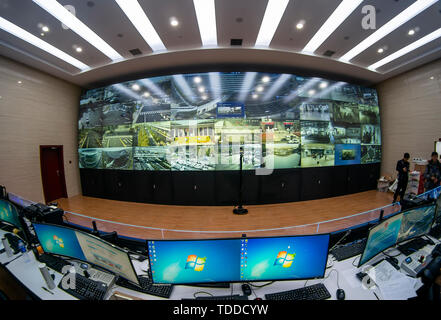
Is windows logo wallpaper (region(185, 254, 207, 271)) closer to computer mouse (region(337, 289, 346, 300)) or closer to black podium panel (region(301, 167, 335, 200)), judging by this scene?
computer mouse (region(337, 289, 346, 300))

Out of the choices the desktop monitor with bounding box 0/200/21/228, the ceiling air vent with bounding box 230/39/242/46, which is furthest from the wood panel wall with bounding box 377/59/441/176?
the desktop monitor with bounding box 0/200/21/228

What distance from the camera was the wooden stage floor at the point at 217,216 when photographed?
2838mm

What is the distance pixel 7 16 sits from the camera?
103 inches

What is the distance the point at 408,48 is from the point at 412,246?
16.9 feet

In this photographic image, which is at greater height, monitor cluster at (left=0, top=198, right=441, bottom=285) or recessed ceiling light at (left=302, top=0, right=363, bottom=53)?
recessed ceiling light at (left=302, top=0, right=363, bottom=53)

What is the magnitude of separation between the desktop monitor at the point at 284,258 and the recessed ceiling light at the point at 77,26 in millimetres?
4600

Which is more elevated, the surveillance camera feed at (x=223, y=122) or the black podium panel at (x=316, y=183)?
the surveillance camera feed at (x=223, y=122)

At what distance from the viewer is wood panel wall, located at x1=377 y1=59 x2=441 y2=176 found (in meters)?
4.29

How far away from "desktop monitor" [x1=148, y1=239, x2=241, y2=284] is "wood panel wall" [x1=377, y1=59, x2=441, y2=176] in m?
7.03

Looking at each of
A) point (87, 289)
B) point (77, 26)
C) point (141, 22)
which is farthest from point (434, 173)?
point (77, 26)

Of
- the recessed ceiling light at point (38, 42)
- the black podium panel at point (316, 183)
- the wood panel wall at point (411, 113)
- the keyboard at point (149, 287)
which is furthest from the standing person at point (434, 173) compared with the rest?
the recessed ceiling light at point (38, 42)

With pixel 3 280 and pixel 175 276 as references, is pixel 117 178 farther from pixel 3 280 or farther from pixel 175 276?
pixel 175 276

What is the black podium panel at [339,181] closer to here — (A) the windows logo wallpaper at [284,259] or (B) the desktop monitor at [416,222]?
(B) the desktop monitor at [416,222]
